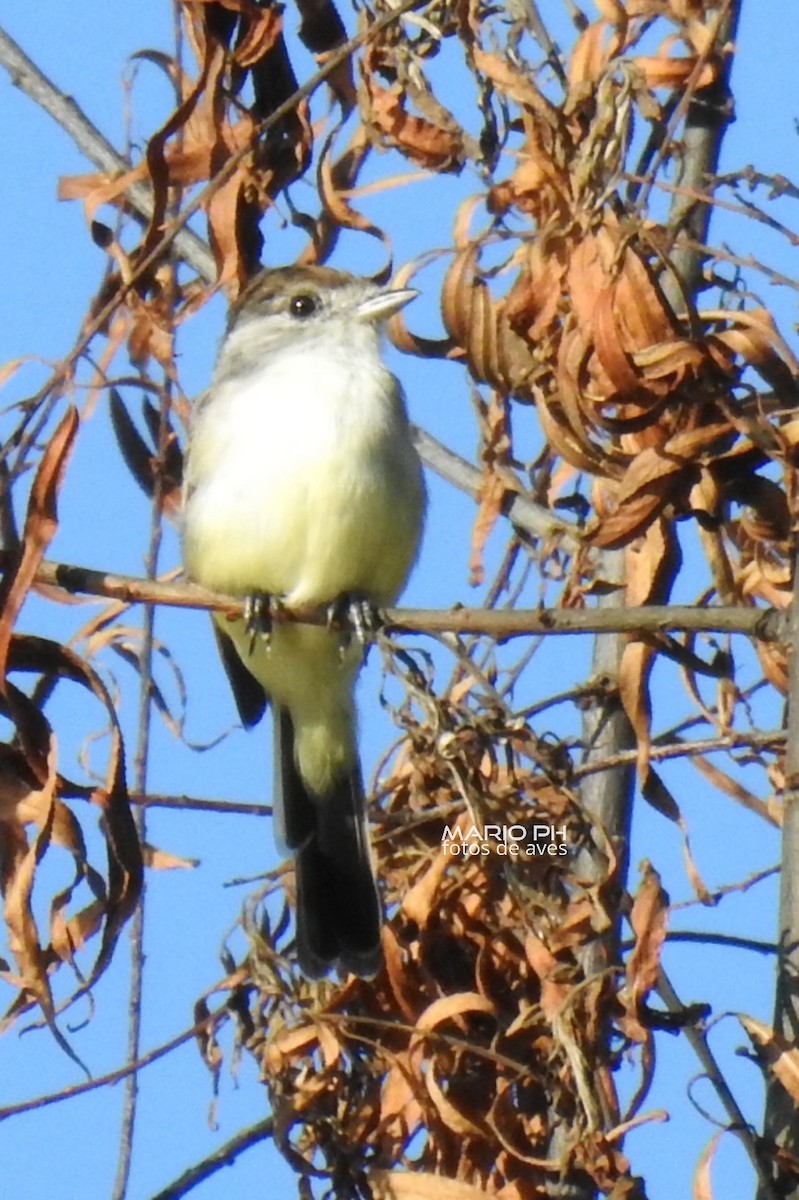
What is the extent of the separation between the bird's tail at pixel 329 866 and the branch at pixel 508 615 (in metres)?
0.67

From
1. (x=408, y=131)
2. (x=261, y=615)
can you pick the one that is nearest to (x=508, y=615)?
(x=408, y=131)

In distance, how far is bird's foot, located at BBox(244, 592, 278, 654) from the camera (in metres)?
4.04

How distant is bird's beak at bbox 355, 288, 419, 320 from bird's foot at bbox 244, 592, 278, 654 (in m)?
0.72

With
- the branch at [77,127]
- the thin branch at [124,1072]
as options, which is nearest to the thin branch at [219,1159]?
the thin branch at [124,1072]

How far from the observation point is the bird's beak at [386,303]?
445cm

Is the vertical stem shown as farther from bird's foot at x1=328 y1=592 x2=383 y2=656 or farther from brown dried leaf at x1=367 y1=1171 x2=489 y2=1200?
bird's foot at x1=328 y1=592 x2=383 y2=656

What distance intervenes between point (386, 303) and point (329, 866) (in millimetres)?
1305

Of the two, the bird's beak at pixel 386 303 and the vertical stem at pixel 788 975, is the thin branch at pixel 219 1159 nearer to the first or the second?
the vertical stem at pixel 788 975

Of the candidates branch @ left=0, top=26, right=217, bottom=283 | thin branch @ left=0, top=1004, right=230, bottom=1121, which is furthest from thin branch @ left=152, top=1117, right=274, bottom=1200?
branch @ left=0, top=26, right=217, bottom=283

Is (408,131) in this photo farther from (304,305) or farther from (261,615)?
(304,305)

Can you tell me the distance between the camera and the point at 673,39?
10.8 feet

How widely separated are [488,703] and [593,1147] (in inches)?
26.6

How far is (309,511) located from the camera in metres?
4.20

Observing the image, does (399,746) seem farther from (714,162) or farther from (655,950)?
(714,162)
